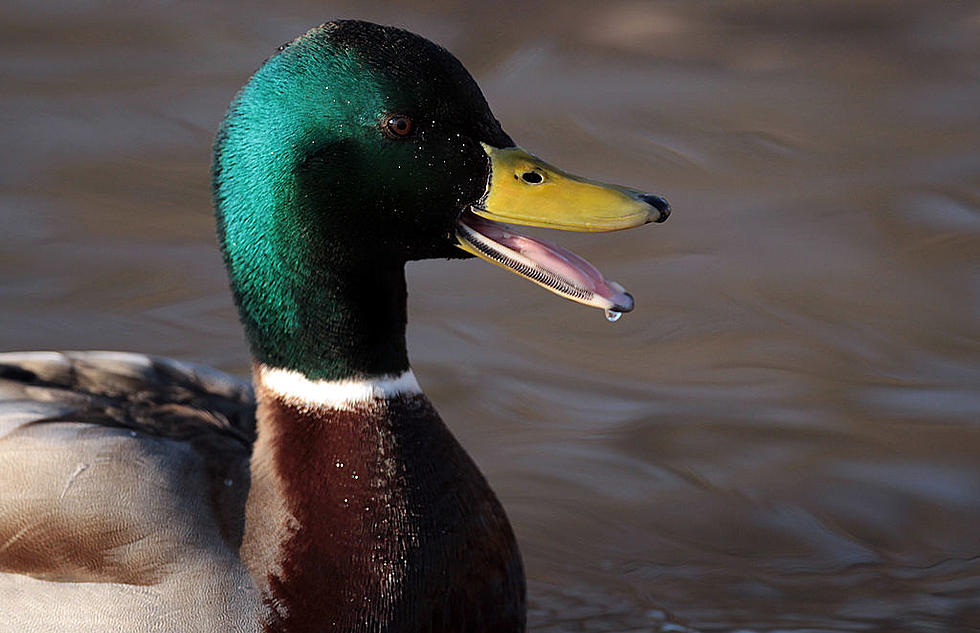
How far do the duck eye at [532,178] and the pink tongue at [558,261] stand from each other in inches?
5.2

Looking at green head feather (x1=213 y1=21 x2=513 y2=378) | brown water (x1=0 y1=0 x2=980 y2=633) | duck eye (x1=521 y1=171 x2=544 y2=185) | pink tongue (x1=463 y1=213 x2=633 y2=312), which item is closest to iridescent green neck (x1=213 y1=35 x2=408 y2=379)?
green head feather (x1=213 y1=21 x2=513 y2=378)

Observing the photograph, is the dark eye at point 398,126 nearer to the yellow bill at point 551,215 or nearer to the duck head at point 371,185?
the duck head at point 371,185

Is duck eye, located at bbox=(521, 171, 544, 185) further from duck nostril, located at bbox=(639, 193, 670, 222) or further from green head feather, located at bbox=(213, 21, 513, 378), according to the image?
duck nostril, located at bbox=(639, 193, 670, 222)

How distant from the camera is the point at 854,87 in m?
7.16

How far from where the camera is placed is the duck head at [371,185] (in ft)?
11.6

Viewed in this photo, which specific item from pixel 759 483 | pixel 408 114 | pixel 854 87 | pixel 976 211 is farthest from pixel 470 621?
pixel 854 87

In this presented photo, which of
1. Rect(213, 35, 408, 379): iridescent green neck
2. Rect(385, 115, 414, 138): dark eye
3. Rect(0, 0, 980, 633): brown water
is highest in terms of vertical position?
Rect(385, 115, 414, 138): dark eye

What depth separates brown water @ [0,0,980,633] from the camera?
475 cm

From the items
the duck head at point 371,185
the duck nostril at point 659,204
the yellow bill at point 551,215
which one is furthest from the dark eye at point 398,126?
the duck nostril at point 659,204

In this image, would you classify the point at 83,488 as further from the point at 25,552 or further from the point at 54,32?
the point at 54,32

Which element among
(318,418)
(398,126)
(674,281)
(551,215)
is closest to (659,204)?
(551,215)

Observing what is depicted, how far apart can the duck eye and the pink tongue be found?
0.13m

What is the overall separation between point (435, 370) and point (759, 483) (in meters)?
1.08

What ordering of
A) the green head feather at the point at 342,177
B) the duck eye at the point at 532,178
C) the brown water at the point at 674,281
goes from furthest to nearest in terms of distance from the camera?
the brown water at the point at 674,281
the duck eye at the point at 532,178
the green head feather at the point at 342,177
